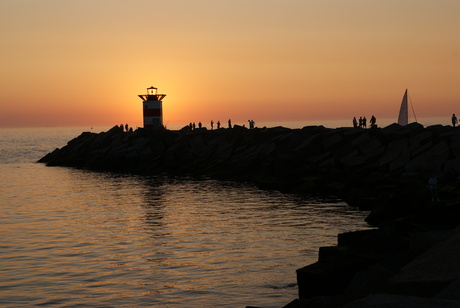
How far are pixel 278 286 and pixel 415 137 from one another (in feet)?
91.3

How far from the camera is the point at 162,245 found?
79.1 ft

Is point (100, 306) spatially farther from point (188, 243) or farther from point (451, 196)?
point (451, 196)

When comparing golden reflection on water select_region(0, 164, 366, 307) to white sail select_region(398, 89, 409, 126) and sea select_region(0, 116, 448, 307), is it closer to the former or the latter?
sea select_region(0, 116, 448, 307)

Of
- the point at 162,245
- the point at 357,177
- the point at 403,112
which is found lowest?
the point at 162,245

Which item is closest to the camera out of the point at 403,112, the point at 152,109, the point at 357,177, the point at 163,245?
the point at 163,245

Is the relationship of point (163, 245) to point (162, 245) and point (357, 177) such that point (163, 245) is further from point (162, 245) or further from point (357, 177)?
point (357, 177)

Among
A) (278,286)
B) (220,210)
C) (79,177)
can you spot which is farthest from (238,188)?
(278,286)

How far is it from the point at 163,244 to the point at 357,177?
1886 centimetres

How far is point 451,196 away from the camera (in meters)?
29.7

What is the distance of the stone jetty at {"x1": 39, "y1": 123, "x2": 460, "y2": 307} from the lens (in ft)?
38.3

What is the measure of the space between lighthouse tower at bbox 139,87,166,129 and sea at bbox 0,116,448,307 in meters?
29.0

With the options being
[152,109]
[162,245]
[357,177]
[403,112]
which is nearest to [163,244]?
[162,245]

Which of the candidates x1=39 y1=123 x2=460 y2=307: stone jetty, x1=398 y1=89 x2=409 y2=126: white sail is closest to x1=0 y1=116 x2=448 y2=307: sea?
x1=39 y1=123 x2=460 y2=307: stone jetty

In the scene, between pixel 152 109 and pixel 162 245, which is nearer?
pixel 162 245
